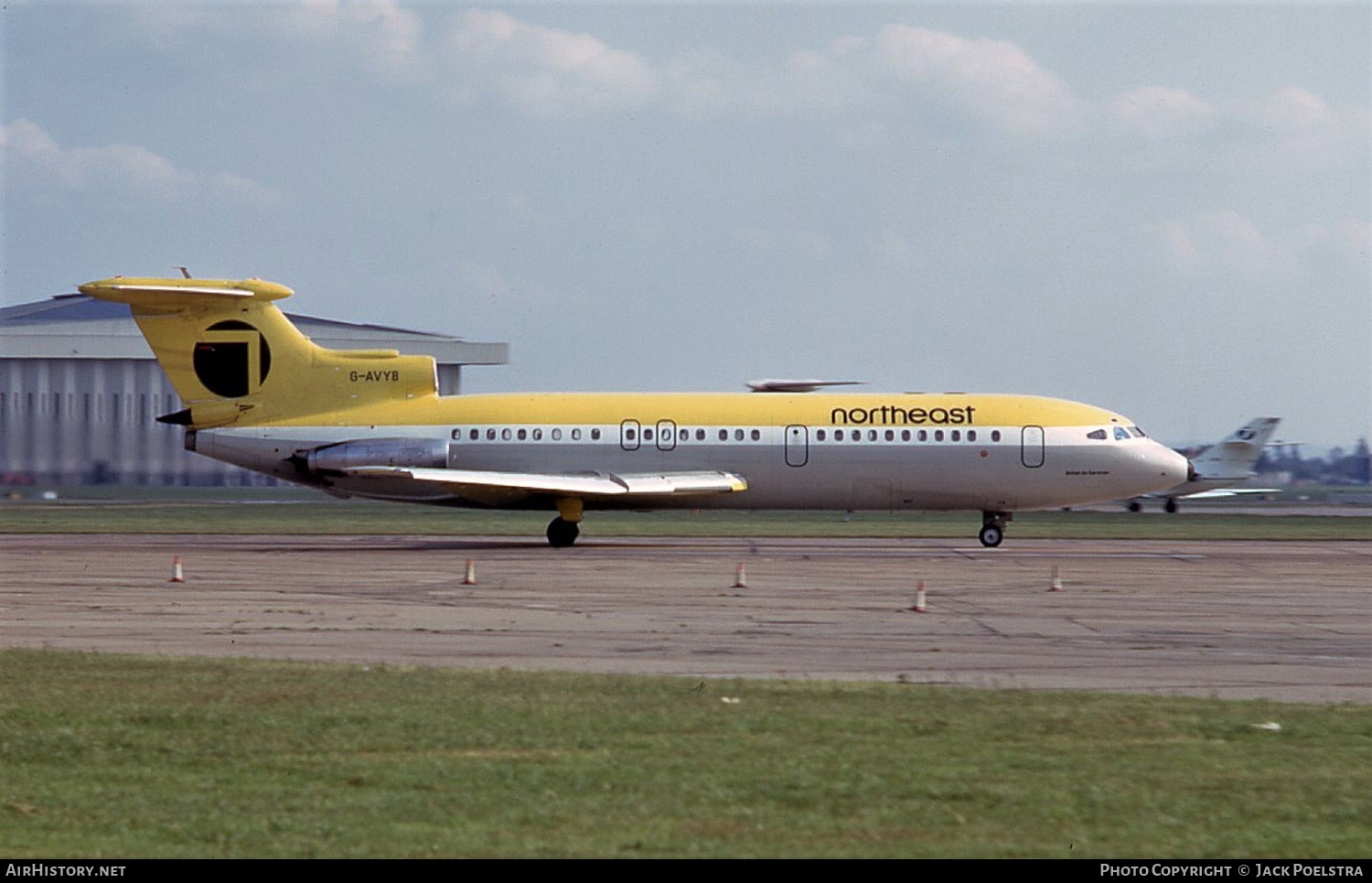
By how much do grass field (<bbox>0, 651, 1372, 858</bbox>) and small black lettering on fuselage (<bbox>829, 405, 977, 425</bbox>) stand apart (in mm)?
25300

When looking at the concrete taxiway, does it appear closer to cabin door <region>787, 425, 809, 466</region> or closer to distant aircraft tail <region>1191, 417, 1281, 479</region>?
cabin door <region>787, 425, 809, 466</region>

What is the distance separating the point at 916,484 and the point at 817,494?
249 centimetres

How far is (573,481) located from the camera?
38344 millimetres

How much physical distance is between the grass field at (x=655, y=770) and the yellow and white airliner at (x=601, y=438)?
2460cm

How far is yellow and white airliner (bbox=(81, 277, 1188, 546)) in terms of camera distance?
3903 cm

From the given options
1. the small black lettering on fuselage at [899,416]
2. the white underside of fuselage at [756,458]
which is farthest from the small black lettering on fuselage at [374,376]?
the small black lettering on fuselage at [899,416]

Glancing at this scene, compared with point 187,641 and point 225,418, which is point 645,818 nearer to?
point 187,641

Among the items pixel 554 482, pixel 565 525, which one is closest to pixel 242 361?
pixel 554 482

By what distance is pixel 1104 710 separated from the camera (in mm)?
13141

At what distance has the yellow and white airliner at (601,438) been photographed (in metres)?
39.0

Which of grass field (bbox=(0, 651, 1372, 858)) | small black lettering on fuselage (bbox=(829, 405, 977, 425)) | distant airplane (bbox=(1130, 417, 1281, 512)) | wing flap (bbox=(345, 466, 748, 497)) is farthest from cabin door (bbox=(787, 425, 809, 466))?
distant airplane (bbox=(1130, 417, 1281, 512))

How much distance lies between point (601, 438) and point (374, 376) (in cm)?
606

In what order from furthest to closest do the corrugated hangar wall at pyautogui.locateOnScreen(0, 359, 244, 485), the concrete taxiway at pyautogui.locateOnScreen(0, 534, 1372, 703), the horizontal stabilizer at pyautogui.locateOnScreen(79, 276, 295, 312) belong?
the corrugated hangar wall at pyautogui.locateOnScreen(0, 359, 244, 485) < the horizontal stabilizer at pyautogui.locateOnScreen(79, 276, 295, 312) < the concrete taxiway at pyautogui.locateOnScreen(0, 534, 1372, 703)

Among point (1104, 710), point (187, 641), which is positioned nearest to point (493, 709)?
point (1104, 710)
